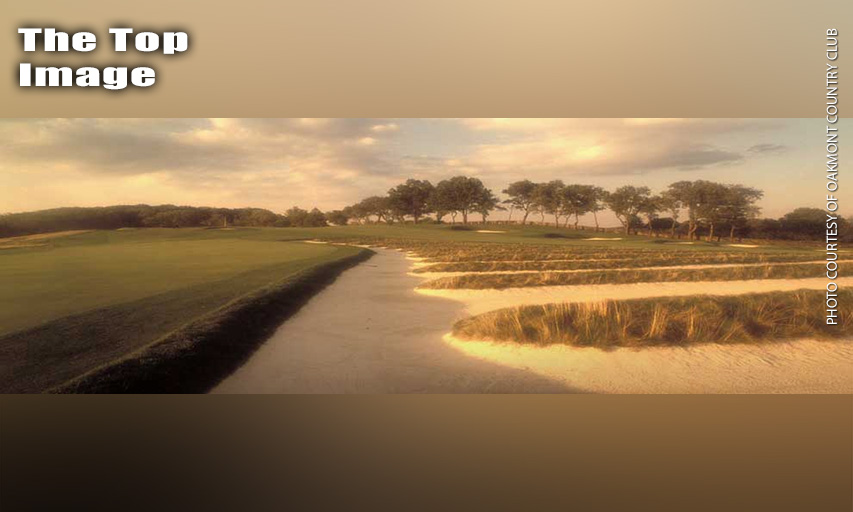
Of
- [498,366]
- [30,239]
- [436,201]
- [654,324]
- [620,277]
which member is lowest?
[498,366]

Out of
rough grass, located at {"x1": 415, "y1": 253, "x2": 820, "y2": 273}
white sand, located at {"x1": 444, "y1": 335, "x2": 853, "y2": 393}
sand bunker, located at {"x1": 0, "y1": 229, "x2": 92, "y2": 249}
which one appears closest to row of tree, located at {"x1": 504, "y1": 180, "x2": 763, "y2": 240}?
rough grass, located at {"x1": 415, "y1": 253, "x2": 820, "y2": 273}

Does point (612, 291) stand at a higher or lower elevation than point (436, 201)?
Answer: lower

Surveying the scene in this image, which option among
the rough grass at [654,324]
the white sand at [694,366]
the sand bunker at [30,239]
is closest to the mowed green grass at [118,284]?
the sand bunker at [30,239]

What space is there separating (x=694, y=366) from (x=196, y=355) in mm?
7168

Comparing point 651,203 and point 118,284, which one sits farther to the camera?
point 651,203

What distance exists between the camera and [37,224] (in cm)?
1033

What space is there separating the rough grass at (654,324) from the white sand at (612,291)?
2415 millimetres

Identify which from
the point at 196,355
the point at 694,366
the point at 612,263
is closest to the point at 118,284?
the point at 196,355

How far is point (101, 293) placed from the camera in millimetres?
9219

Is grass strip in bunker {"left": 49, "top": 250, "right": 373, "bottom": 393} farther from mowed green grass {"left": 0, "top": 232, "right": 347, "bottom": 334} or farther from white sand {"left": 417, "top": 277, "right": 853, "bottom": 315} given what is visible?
white sand {"left": 417, "top": 277, "right": 853, "bottom": 315}

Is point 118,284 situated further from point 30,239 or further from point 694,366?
point 694,366

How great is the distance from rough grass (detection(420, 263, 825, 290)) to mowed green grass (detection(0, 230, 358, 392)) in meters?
5.34

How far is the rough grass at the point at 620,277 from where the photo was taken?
41.6 ft

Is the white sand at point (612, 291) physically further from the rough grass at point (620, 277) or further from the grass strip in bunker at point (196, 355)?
the grass strip in bunker at point (196, 355)
